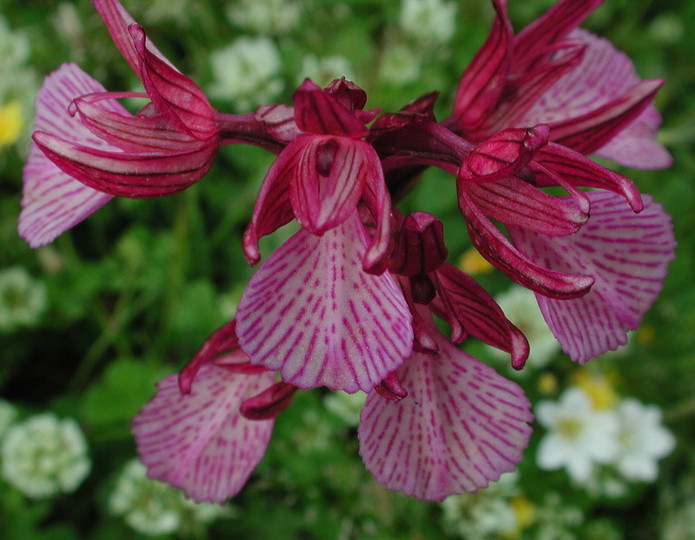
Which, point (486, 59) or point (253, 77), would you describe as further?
point (253, 77)

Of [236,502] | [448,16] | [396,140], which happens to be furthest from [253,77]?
[396,140]

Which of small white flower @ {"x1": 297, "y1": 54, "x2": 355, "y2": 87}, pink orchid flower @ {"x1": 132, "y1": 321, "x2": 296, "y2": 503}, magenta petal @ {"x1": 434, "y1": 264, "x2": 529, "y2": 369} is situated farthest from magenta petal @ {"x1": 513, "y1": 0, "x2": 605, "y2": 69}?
small white flower @ {"x1": 297, "y1": 54, "x2": 355, "y2": 87}

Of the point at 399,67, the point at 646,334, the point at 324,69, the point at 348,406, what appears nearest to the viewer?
the point at 348,406

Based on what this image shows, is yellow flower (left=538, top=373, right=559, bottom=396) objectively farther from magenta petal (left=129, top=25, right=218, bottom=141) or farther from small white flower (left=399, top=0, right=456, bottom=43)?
magenta petal (left=129, top=25, right=218, bottom=141)

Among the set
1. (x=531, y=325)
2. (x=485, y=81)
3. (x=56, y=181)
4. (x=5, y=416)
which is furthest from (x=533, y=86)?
(x=5, y=416)

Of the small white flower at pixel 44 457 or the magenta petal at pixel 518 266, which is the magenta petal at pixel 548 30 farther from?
the small white flower at pixel 44 457

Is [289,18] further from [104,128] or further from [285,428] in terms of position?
[104,128]

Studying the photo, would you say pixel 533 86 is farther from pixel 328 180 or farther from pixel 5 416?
pixel 5 416
